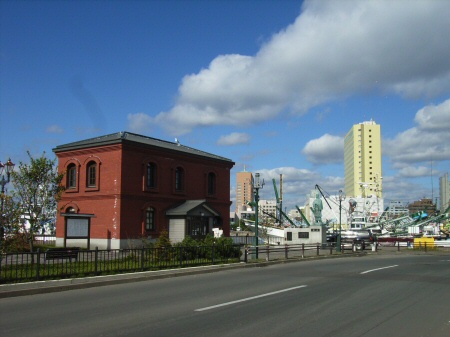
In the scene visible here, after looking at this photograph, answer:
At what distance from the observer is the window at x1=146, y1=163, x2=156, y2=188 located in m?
39.5

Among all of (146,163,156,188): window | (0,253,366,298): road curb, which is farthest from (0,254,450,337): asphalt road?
(146,163,156,188): window

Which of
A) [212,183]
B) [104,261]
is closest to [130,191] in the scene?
[212,183]

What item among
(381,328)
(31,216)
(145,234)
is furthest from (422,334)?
(145,234)

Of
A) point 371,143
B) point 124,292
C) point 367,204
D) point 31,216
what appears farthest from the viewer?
point 371,143

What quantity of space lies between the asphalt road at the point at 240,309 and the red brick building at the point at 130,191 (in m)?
21.1

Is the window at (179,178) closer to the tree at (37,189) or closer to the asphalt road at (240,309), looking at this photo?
the tree at (37,189)

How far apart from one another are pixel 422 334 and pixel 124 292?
28.3 ft

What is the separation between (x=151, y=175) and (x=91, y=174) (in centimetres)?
512

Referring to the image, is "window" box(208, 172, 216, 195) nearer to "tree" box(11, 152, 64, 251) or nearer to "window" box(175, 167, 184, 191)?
"window" box(175, 167, 184, 191)

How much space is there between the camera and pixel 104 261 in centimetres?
1720

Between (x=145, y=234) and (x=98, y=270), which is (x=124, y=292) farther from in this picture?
(x=145, y=234)

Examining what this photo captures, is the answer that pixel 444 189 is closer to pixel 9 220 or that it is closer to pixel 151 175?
pixel 151 175

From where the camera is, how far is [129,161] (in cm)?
3747

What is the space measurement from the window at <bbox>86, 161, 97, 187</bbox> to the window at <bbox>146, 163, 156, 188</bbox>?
4475mm
